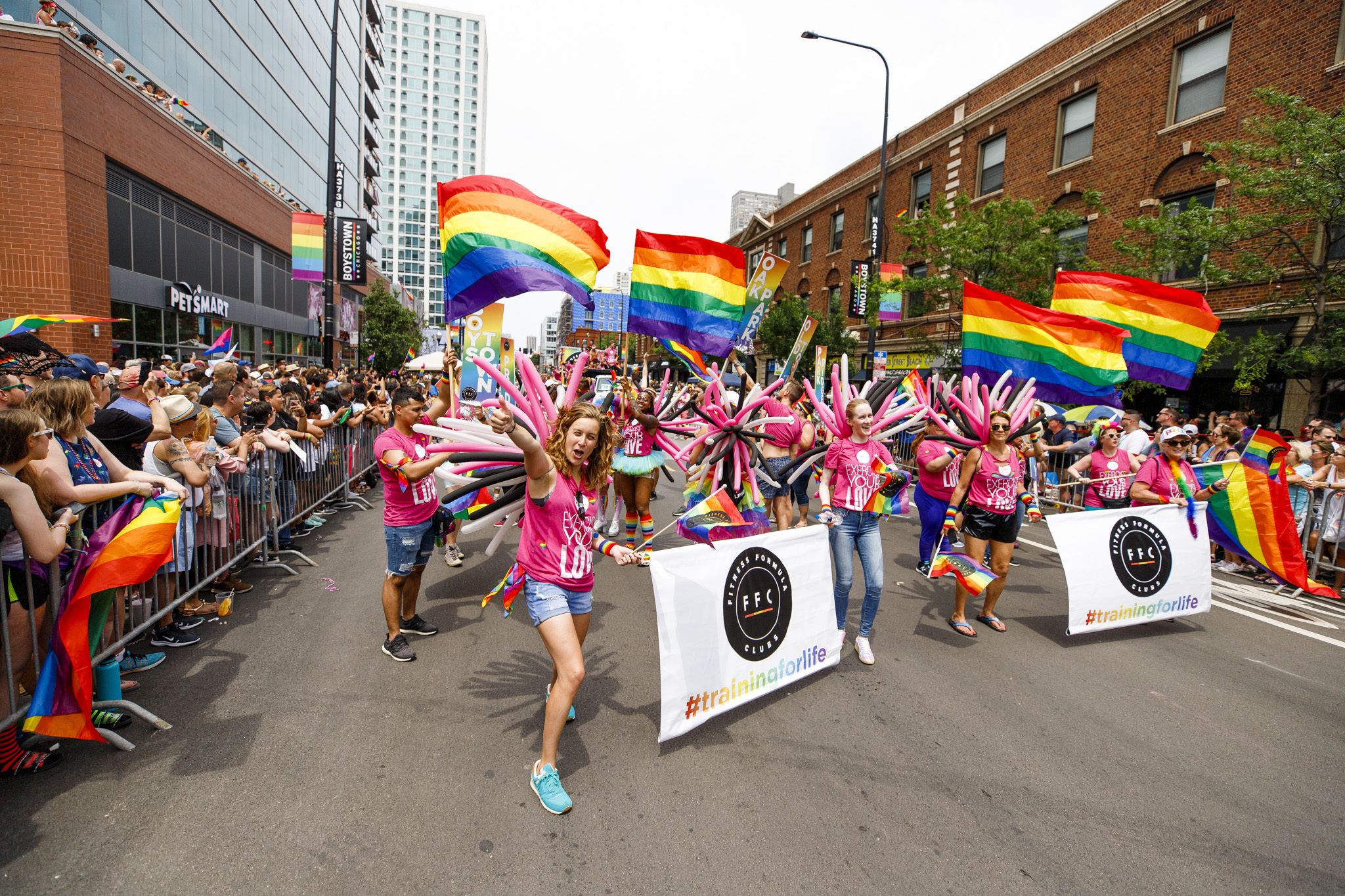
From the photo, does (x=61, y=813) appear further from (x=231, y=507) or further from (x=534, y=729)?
(x=231, y=507)

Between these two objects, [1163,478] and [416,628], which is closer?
[416,628]

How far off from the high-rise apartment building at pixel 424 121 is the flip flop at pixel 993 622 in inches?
4812

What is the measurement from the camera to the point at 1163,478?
6039 millimetres

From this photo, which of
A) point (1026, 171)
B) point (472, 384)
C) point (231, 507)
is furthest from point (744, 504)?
point (1026, 171)

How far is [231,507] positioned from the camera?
18.4 feet

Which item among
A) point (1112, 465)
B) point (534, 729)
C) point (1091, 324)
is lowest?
point (534, 729)

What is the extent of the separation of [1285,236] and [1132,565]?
30.3 ft

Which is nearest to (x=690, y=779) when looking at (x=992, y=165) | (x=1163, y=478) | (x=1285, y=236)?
(x=1163, y=478)

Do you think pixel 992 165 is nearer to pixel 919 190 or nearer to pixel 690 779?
pixel 919 190

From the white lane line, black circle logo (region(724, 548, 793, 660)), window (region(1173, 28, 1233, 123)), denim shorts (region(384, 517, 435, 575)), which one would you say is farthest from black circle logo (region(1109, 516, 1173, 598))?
window (region(1173, 28, 1233, 123))

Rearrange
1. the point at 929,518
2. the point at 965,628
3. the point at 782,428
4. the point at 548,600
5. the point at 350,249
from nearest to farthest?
the point at 548,600 < the point at 965,628 < the point at 929,518 < the point at 782,428 < the point at 350,249

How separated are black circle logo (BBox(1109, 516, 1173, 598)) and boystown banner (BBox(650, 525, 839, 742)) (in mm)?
2713

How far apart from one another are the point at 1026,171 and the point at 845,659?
20.9m

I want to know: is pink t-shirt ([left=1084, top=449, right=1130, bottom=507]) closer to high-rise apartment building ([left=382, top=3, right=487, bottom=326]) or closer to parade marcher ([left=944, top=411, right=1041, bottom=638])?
parade marcher ([left=944, top=411, right=1041, bottom=638])
